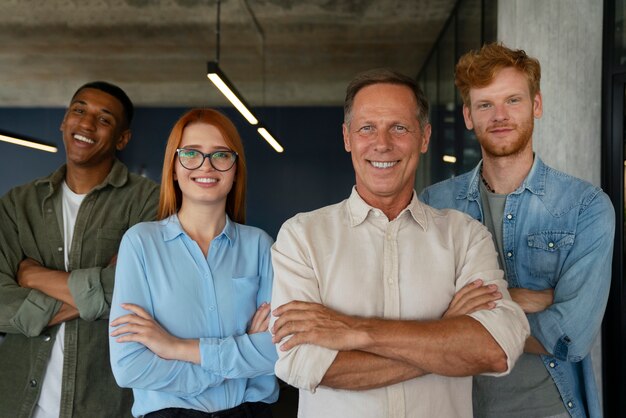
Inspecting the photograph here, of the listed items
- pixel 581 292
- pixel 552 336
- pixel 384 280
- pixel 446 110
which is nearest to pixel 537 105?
pixel 581 292

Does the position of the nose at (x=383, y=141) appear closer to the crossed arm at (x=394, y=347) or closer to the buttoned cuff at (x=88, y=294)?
the crossed arm at (x=394, y=347)

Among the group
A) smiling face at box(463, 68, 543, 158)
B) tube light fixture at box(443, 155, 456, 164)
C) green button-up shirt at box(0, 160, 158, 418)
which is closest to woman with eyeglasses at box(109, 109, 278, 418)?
green button-up shirt at box(0, 160, 158, 418)

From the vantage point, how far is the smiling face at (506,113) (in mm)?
2166

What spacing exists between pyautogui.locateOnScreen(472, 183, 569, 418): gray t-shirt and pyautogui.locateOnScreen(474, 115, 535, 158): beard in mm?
685

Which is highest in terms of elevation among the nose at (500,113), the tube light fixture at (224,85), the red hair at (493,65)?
the tube light fixture at (224,85)

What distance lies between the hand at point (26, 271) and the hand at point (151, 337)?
657mm

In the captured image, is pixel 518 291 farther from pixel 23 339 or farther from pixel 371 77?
pixel 23 339

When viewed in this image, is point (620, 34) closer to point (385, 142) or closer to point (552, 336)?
point (552, 336)

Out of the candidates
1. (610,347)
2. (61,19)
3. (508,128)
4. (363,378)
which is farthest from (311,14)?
(363,378)

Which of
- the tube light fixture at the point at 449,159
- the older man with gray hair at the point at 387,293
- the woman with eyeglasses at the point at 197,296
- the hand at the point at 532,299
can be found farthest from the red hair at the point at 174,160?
the tube light fixture at the point at 449,159

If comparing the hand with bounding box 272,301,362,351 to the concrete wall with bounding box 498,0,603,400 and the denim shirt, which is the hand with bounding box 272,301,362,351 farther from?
the concrete wall with bounding box 498,0,603,400

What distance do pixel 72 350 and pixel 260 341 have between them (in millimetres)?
832

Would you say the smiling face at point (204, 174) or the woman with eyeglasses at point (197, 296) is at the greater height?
the smiling face at point (204, 174)

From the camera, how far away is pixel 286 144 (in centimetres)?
1251
